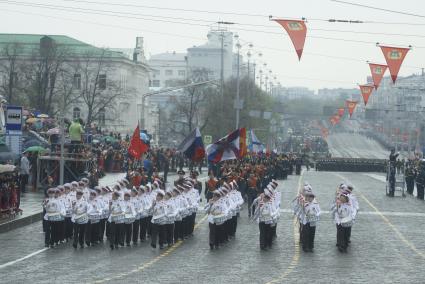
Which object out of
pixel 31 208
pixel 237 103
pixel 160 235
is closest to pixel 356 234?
pixel 160 235

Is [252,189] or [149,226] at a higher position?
[252,189]

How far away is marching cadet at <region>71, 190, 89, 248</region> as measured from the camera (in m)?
24.7

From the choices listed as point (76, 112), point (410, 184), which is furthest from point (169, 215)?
point (76, 112)

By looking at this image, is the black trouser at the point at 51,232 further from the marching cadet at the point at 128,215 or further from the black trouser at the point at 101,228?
the marching cadet at the point at 128,215

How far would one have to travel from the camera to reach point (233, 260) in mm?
22391

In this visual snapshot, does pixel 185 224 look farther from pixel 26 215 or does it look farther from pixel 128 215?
pixel 26 215

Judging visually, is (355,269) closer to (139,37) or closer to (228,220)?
(228,220)

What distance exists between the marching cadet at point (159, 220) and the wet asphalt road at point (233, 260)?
40 centimetres

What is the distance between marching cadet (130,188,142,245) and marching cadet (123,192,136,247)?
0.15 meters

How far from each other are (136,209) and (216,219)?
209 centimetres

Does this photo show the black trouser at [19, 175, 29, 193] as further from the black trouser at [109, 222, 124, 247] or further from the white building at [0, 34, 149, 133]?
the white building at [0, 34, 149, 133]

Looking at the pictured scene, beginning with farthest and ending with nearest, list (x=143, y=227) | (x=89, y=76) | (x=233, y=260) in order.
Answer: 1. (x=89, y=76)
2. (x=143, y=227)
3. (x=233, y=260)

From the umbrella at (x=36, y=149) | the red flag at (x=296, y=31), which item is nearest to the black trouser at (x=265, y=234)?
the red flag at (x=296, y=31)

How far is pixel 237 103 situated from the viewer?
237 ft
